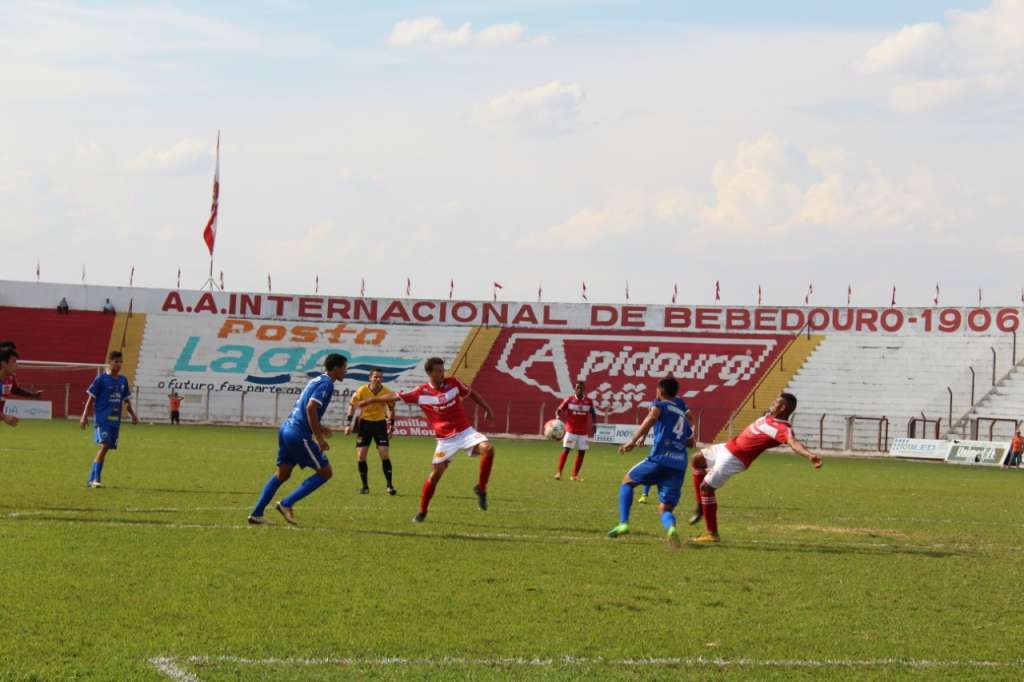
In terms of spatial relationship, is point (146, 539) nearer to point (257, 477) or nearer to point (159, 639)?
point (159, 639)

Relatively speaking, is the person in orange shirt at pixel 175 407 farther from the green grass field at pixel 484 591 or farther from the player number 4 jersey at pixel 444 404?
the player number 4 jersey at pixel 444 404

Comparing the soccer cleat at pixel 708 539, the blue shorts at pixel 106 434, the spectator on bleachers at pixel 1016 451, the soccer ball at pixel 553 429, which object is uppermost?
the soccer ball at pixel 553 429

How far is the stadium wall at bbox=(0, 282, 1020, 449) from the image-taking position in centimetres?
5862

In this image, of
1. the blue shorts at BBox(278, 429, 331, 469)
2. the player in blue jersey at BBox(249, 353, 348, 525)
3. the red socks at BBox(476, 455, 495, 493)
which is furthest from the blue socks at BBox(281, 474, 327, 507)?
the red socks at BBox(476, 455, 495, 493)

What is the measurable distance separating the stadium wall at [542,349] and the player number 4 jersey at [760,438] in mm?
40283

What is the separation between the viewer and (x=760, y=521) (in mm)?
18203

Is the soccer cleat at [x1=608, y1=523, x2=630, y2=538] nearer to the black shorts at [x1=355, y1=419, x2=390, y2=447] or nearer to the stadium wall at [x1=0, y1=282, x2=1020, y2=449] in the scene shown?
the black shorts at [x1=355, y1=419, x2=390, y2=447]

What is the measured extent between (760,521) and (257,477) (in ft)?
33.6

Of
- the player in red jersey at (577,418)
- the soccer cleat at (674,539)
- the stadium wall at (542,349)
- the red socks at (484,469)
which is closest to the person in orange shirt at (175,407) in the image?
the stadium wall at (542,349)

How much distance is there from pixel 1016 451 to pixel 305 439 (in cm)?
3469

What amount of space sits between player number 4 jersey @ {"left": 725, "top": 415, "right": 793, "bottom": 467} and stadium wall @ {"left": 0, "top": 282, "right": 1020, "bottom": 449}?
40283mm

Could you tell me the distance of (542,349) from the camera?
215ft

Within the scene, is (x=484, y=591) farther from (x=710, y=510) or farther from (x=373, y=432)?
(x=373, y=432)

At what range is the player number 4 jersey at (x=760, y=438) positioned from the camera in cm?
1430
